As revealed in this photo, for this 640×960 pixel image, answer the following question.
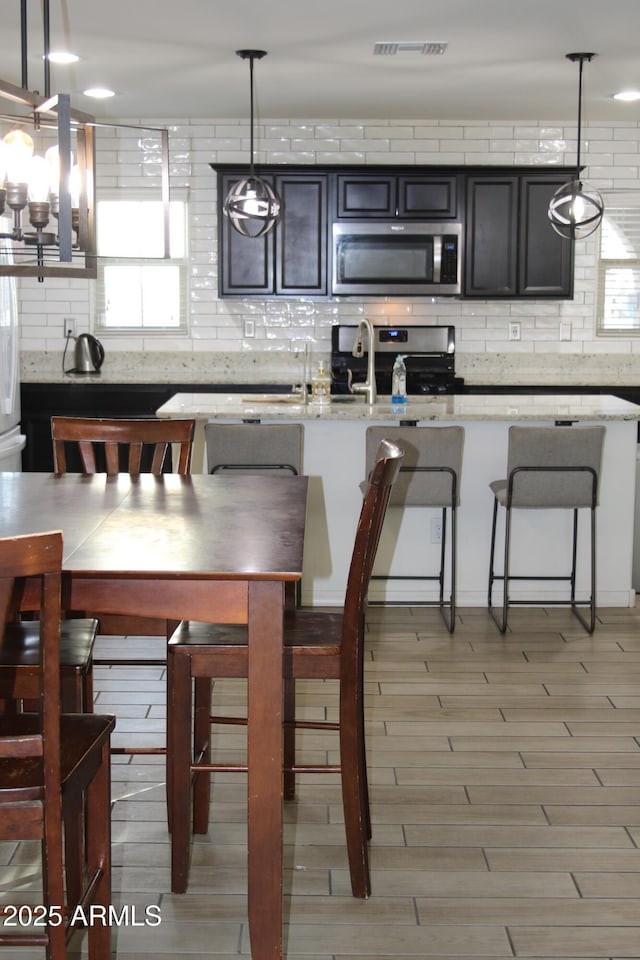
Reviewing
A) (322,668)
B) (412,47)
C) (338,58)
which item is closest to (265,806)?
(322,668)

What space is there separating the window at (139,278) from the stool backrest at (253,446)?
3163mm

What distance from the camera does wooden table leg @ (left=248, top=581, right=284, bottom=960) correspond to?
2.15 m

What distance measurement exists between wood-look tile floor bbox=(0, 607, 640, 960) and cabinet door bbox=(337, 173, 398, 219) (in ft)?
11.8

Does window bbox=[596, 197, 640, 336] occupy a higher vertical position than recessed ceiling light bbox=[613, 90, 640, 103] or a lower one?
lower

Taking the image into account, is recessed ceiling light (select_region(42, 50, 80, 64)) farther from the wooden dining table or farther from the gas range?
the wooden dining table

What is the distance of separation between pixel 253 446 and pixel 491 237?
3198 millimetres

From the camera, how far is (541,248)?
698cm

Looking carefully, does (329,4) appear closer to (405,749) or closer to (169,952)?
(405,749)

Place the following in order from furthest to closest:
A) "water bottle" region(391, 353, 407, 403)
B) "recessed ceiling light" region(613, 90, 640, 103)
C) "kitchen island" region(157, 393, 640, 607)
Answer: "recessed ceiling light" region(613, 90, 640, 103) < "water bottle" region(391, 353, 407, 403) < "kitchen island" region(157, 393, 640, 607)

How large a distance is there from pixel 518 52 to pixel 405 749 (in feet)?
A: 11.7

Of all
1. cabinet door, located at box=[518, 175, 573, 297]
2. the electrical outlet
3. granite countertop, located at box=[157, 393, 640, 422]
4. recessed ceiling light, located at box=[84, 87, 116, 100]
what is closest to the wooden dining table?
granite countertop, located at box=[157, 393, 640, 422]

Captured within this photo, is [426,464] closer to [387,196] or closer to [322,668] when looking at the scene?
[322,668]

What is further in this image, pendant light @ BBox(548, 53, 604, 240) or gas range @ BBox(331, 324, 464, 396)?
gas range @ BBox(331, 324, 464, 396)

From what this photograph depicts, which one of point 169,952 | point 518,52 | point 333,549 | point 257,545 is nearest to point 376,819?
point 169,952
